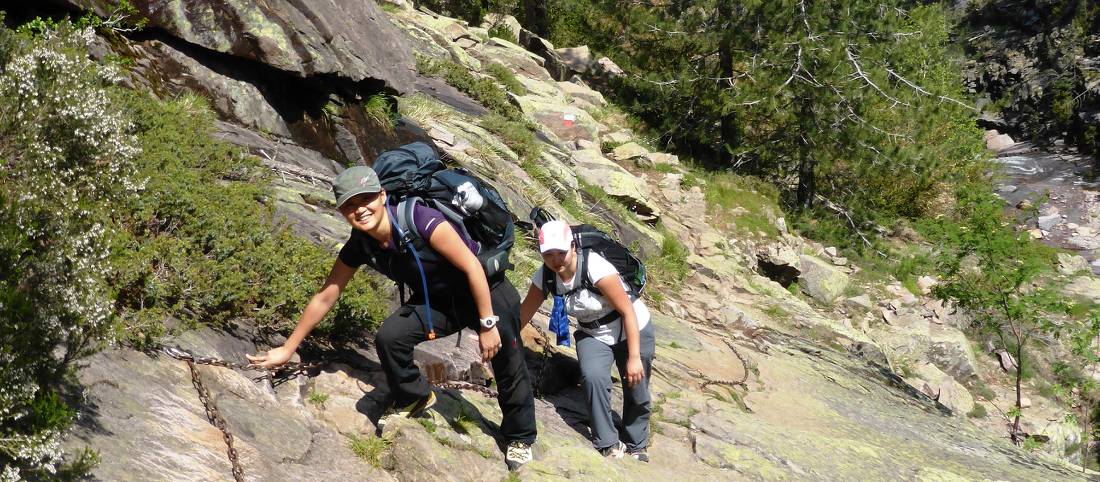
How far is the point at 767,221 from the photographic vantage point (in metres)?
17.1

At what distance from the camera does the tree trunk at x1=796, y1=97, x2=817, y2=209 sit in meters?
19.1

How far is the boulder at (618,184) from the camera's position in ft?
46.5

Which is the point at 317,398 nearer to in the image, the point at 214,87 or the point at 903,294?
the point at 214,87

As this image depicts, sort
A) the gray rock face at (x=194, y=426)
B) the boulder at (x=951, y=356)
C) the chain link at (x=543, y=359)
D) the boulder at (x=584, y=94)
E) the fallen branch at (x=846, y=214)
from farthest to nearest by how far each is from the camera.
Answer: the boulder at (x=584, y=94) → the fallen branch at (x=846, y=214) → the boulder at (x=951, y=356) → the chain link at (x=543, y=359) → the gray rock face at (x=194, y=426)

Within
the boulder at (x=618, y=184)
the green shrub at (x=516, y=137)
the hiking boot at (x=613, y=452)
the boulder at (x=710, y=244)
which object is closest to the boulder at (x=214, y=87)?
the green shrub at (x=516, y=137)

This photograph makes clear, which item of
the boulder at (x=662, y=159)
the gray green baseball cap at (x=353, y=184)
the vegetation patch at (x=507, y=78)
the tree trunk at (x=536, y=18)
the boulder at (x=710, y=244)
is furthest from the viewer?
the tree trunk at (x=536, y=18)

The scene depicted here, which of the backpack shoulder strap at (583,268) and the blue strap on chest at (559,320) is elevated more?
the backpack shoulder strap at (583,268)

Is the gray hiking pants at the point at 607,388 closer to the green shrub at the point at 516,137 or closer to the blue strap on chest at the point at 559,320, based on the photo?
the blue strap on chest at the point at 559,320

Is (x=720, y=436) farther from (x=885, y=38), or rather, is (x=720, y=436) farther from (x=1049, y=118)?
(x=1049, y=118)

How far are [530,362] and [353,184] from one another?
2.85 metres

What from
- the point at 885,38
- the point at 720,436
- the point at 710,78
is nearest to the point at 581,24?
the point at 710,78

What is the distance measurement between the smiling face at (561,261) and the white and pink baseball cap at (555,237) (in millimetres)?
40

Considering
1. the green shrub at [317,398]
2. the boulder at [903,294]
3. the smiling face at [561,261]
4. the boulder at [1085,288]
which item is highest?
the smiling face at [561,261]

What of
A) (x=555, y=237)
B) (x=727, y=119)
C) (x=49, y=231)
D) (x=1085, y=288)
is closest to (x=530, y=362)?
(x=555, y=237)
